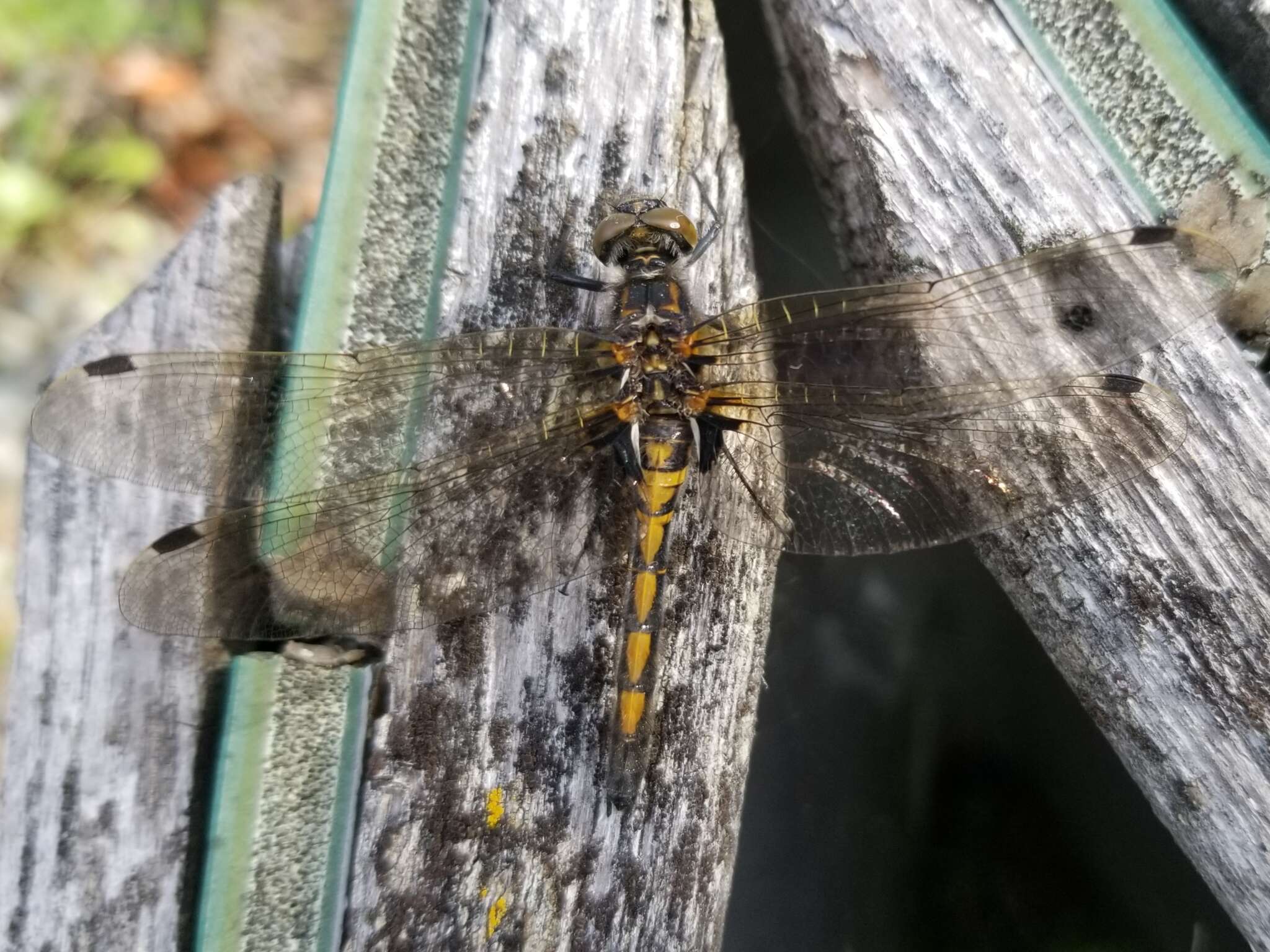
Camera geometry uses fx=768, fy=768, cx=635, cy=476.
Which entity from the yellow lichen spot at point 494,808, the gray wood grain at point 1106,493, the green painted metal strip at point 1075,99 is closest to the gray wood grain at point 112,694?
the yellow lichen spot at point 494,808

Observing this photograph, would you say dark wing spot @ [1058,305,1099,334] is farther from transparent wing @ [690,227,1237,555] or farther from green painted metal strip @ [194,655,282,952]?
green painted metal strip @ [194,655,282,952]

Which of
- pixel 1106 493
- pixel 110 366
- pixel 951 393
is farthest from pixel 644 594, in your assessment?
pixel 110 366

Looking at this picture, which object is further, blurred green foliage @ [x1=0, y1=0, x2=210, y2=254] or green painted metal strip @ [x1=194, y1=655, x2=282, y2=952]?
blurred green foliage @ [x1=0, y1=0, x2=210, y2=254]

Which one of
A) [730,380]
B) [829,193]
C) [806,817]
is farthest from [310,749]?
[829,193]

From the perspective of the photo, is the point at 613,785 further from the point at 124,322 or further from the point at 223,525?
the point at 124,322

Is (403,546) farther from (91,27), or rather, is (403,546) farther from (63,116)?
(91,27)

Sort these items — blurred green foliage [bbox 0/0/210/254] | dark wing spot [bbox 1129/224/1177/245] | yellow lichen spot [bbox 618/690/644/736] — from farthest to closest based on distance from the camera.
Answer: blurred green foliage [bbox 0/0/210/254] < yellow lichen spot [bbox 618/690/644/736] < dark wing spot [bbox 1129/224/1177/245]

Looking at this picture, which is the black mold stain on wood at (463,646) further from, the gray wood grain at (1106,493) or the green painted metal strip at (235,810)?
the gray wood grain at (1106,493)

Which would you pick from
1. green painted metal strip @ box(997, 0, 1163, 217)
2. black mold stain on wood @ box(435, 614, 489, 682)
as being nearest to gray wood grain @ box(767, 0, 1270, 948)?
green painted metal strip @ box(997, 0, 1163, 217)
